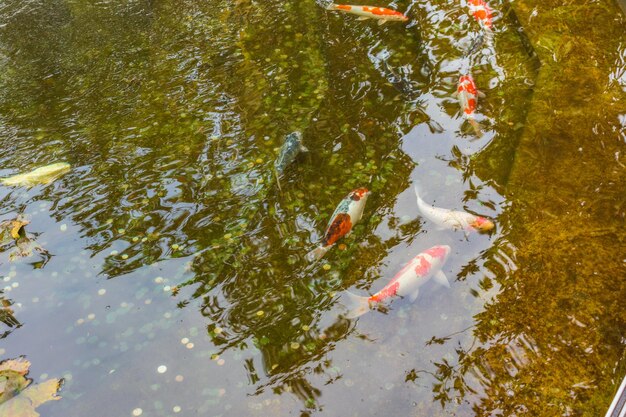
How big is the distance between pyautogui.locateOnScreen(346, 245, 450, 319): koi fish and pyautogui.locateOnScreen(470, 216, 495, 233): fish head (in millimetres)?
514

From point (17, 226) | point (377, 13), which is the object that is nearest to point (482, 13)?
point (377, 13)

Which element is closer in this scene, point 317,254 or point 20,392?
point 20,392

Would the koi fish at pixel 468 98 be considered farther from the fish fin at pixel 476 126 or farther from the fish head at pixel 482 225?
the fish head at pixel 482 225

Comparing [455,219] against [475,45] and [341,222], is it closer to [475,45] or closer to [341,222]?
[341,222]

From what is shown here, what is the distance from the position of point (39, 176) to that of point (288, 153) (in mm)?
2813

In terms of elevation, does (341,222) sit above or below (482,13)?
below

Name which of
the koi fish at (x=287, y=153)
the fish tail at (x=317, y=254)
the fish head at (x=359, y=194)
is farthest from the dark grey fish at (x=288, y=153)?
the fish tail at (x=317, y=254)

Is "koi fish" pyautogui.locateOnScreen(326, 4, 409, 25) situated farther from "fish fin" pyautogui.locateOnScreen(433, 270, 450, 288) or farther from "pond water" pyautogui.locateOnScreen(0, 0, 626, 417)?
"fish fin" pyautogui.locateOnScreen(433, 270, 450, 288)

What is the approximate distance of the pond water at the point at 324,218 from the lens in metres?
3.83

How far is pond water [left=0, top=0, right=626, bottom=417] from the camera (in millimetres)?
3834

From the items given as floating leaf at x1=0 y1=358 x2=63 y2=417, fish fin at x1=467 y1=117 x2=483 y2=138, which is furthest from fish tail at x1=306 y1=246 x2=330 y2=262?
floating leaf at x1=0 y1=358 x2=63 y2=417

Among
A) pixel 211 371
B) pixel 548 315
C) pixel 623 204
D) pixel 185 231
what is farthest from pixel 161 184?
pixel 623 204

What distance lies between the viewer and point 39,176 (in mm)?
5871

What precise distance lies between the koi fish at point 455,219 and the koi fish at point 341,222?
1.96 feet
